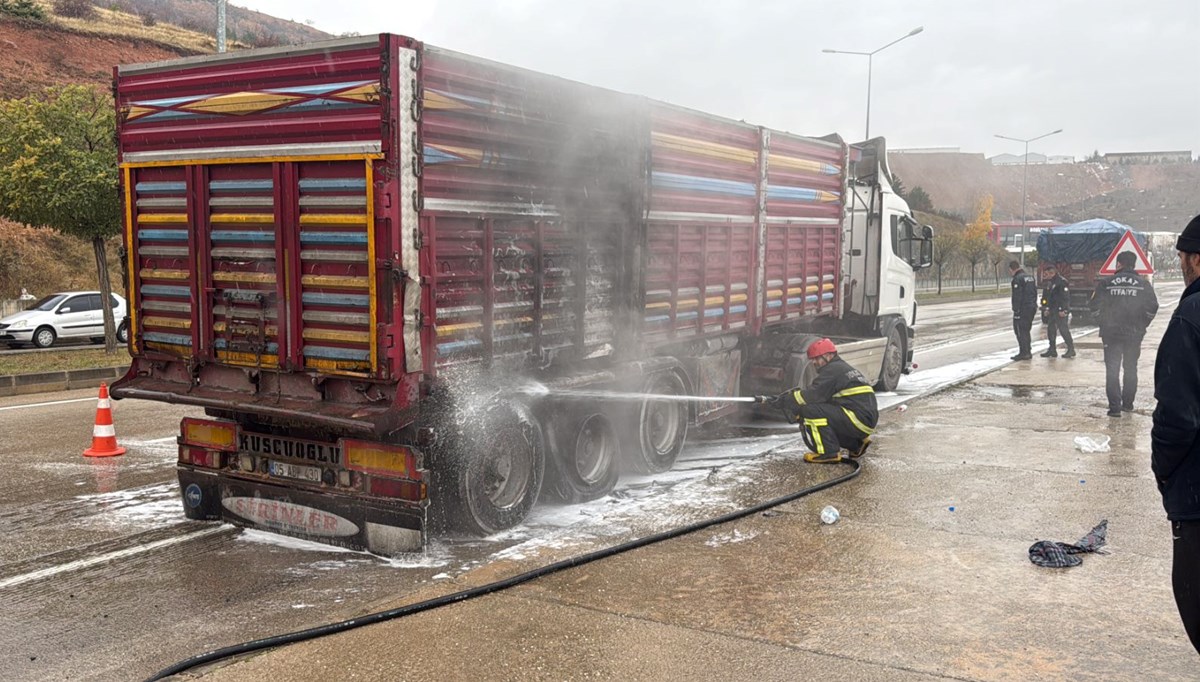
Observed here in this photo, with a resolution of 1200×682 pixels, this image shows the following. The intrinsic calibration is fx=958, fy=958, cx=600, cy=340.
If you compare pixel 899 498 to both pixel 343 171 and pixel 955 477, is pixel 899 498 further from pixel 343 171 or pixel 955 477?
pixel 343 171

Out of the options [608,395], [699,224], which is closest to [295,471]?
[608,395]

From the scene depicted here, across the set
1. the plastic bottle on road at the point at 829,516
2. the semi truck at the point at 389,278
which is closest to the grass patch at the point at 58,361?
the semi truck at the point at 389,278

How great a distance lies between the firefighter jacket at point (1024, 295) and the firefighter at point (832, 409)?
382 inches

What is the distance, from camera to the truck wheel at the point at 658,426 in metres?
7.73

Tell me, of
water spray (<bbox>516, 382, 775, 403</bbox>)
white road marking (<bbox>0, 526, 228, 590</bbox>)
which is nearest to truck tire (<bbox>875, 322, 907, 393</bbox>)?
water spray (<bbox>516, 382, 775, 403</bbox>)

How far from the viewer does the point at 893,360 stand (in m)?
13.1

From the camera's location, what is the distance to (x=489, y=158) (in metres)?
5.88

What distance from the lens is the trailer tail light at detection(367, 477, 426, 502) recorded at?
219 inches

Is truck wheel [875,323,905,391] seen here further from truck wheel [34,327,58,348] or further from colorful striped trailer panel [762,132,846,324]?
truck wheel [34,327,58,348]

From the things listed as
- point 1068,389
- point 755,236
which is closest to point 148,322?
point 755,236

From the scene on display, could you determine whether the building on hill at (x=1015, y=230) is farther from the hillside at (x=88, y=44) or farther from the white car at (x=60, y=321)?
the white car at (x=60, y=321)

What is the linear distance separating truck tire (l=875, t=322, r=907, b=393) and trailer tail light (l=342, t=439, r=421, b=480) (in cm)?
849

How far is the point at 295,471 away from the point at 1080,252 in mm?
25223

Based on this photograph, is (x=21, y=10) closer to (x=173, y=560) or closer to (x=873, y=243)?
(x=873, y=243)
